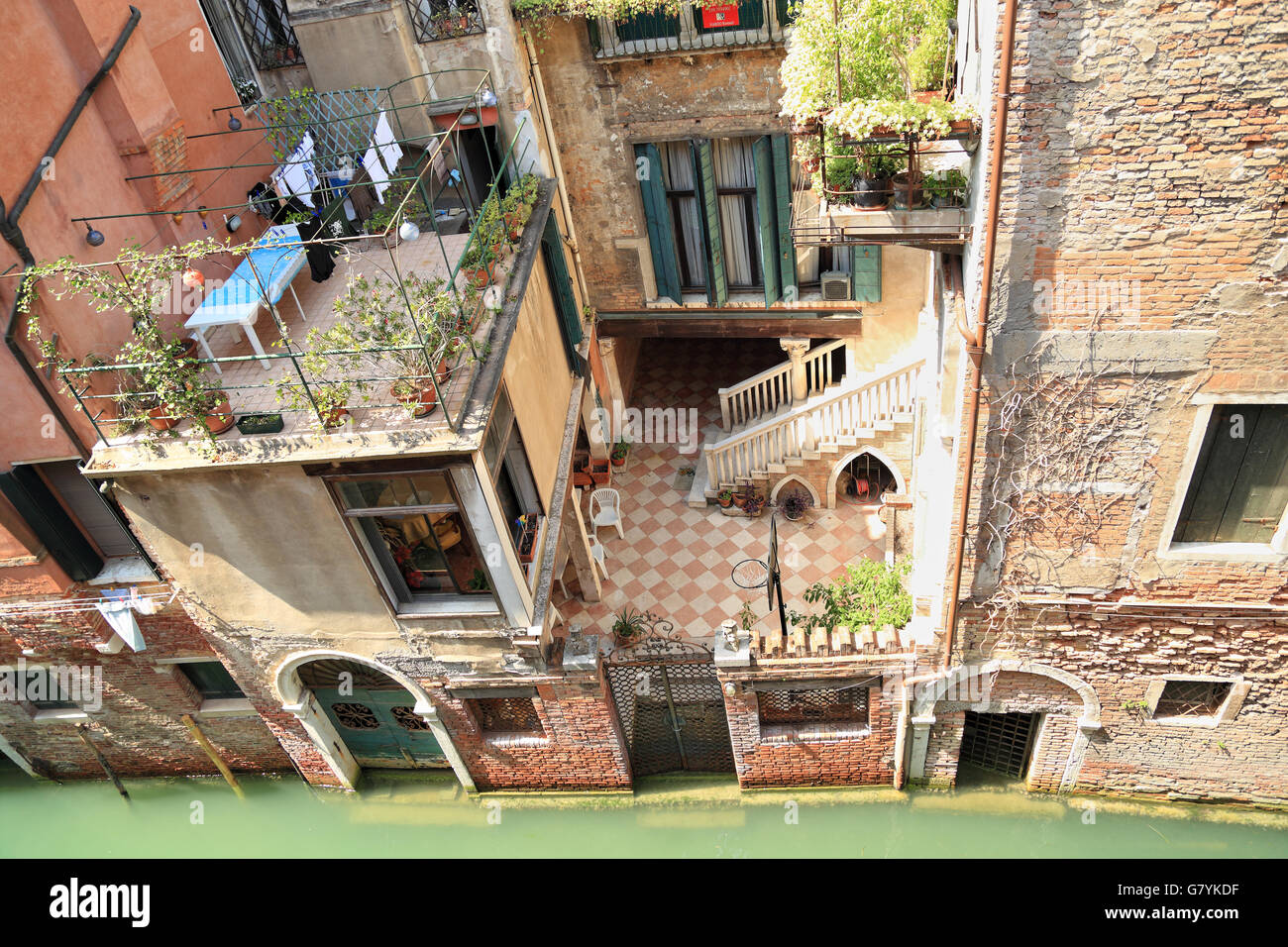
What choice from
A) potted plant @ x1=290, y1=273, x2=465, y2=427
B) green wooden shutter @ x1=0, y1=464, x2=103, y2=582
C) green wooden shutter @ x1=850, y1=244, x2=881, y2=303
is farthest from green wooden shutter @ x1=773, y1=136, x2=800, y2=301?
green wooden shutter @ x1=0, y1=464, x2=103, y2=582

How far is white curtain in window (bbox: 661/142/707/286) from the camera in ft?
45.0

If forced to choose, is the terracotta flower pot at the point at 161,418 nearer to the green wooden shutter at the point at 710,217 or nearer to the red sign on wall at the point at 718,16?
the green wooden shutter at the point at 710,217

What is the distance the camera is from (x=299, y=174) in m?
12.1

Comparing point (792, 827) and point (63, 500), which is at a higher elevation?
point (63, 500)

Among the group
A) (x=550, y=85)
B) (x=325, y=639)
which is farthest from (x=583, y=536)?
(x=550, y=85)

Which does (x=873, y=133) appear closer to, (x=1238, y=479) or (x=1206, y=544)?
(x=1238, y=479)

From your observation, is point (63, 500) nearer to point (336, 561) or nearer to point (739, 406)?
point (336, 561)

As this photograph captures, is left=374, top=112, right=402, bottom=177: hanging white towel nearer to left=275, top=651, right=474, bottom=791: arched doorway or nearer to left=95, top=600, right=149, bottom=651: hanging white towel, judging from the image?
left=275, top=651, right=474, bottom=791: arched doorway

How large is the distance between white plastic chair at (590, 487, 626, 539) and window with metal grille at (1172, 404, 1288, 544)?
8.25m

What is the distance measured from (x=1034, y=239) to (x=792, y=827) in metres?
9.15

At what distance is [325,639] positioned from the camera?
12.3 m

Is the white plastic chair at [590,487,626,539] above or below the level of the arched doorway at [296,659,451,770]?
above

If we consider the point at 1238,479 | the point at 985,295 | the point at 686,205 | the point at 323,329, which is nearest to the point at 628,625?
the point at 323,329

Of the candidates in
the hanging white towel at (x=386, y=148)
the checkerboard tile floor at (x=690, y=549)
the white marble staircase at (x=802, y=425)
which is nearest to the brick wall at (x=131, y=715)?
the checkerboard tile floor at (x=690, y=549)
